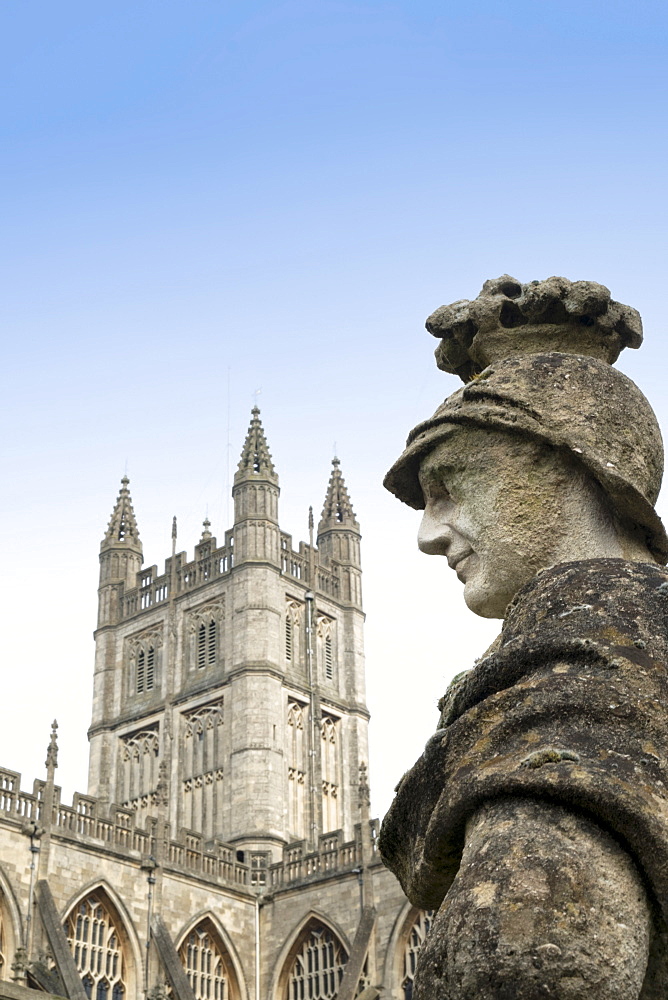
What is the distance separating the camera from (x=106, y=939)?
23453 mm

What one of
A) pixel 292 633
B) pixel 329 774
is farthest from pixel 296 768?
pixel 292 633

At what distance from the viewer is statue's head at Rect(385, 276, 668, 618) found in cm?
175

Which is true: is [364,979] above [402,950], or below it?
below

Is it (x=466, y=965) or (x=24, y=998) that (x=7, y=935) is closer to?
(x=24, y=998)

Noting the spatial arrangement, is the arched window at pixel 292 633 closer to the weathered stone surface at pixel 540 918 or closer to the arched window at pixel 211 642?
the arched window at pixel 211 642

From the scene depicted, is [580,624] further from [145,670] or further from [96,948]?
[145,670]

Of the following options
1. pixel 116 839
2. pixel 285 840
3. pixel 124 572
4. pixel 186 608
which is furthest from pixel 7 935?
pixel 124 572

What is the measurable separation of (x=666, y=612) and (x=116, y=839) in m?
24.0

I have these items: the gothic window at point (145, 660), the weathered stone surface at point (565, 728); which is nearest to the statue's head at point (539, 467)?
the weathered stone surface at point (565, 728)

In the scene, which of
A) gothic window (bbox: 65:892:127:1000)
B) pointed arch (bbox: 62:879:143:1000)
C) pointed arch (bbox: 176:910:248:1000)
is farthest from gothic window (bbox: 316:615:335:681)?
gothic window (bbox: 65:892:127:1000)

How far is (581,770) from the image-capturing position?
4.23 feet

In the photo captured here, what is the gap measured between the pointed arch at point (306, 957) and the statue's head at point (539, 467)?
24581 millimetres

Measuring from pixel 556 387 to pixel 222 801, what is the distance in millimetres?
33797

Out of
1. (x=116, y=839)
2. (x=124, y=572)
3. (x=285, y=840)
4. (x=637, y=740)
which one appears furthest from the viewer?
(x=124, y=572)
